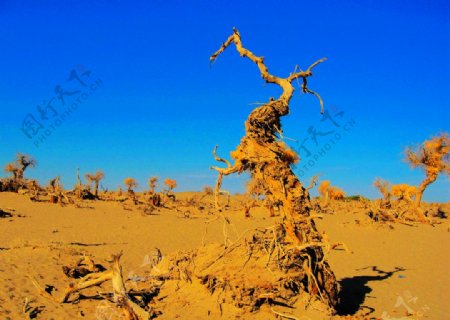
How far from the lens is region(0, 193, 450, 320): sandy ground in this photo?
6.70 m

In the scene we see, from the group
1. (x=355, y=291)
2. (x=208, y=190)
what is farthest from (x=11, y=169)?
(x=355, y=291)

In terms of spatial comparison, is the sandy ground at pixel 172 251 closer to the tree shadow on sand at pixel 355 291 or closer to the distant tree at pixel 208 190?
the tree shadow on sand at pixel 355 291

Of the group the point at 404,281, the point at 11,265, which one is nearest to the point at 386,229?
the point at 404,281

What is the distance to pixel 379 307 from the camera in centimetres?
803

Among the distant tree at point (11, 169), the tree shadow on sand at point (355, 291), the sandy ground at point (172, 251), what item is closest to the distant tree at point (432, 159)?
the sandy ground at point (172, 251)

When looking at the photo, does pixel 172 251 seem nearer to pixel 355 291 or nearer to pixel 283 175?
pixel 355 291

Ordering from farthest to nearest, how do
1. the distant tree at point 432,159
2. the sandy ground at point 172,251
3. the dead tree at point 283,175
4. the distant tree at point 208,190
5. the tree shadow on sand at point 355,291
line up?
the distant tree at point 208,190
the distant tree at point 432,159
the tree shadow on sand at point 355,291
the dead tree at point 283,175
the sandy ground at point 172,251

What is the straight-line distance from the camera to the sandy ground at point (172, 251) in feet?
22.0

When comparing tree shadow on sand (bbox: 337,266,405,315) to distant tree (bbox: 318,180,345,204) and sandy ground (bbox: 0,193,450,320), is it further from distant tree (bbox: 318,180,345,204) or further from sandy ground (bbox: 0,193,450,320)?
distant tree (bbox: 318,180,345,204)

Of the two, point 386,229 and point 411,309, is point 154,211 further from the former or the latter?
point 411,309

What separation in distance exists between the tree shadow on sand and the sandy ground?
0.02 m

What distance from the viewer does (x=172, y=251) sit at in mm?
12172

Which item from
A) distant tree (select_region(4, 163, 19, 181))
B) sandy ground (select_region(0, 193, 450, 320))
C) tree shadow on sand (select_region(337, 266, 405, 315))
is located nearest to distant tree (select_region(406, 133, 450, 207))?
sandy ground (select_region(0, 193, 450, 320))

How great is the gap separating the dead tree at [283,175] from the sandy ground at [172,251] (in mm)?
868
